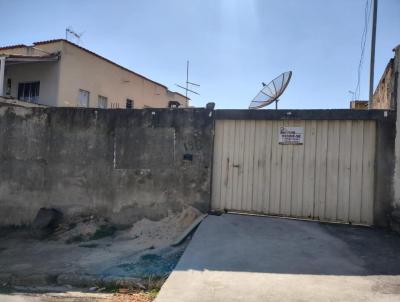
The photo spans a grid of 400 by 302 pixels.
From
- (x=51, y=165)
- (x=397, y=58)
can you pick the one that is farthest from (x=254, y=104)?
(x=51, y=165)

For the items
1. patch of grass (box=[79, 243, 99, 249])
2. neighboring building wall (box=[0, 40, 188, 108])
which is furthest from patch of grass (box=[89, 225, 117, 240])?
neighboring building wall (box=[0, 40, 188, 108])

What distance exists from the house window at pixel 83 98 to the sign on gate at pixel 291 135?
12.2 meters

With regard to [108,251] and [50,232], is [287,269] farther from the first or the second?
[50,232]

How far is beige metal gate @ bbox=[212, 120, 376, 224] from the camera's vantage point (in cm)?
732

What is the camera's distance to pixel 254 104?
928 centimetres

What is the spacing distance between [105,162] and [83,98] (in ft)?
33.1

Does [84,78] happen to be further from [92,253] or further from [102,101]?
[92,253]

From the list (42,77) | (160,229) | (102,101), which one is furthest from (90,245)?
(102,101)

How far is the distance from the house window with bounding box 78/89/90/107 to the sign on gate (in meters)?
12.2

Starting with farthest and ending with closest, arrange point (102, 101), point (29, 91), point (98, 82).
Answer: point (102, 101) → point (98, 82) → point (29, 91)

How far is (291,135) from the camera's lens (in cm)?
771

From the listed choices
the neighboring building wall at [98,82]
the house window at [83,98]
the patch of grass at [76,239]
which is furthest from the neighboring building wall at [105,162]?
the house window at [83,98]

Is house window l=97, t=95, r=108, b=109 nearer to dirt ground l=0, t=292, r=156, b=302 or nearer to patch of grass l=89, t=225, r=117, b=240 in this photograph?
patch of grass l=89, t=225, r=117, b=240

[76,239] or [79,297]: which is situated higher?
[76,239]
